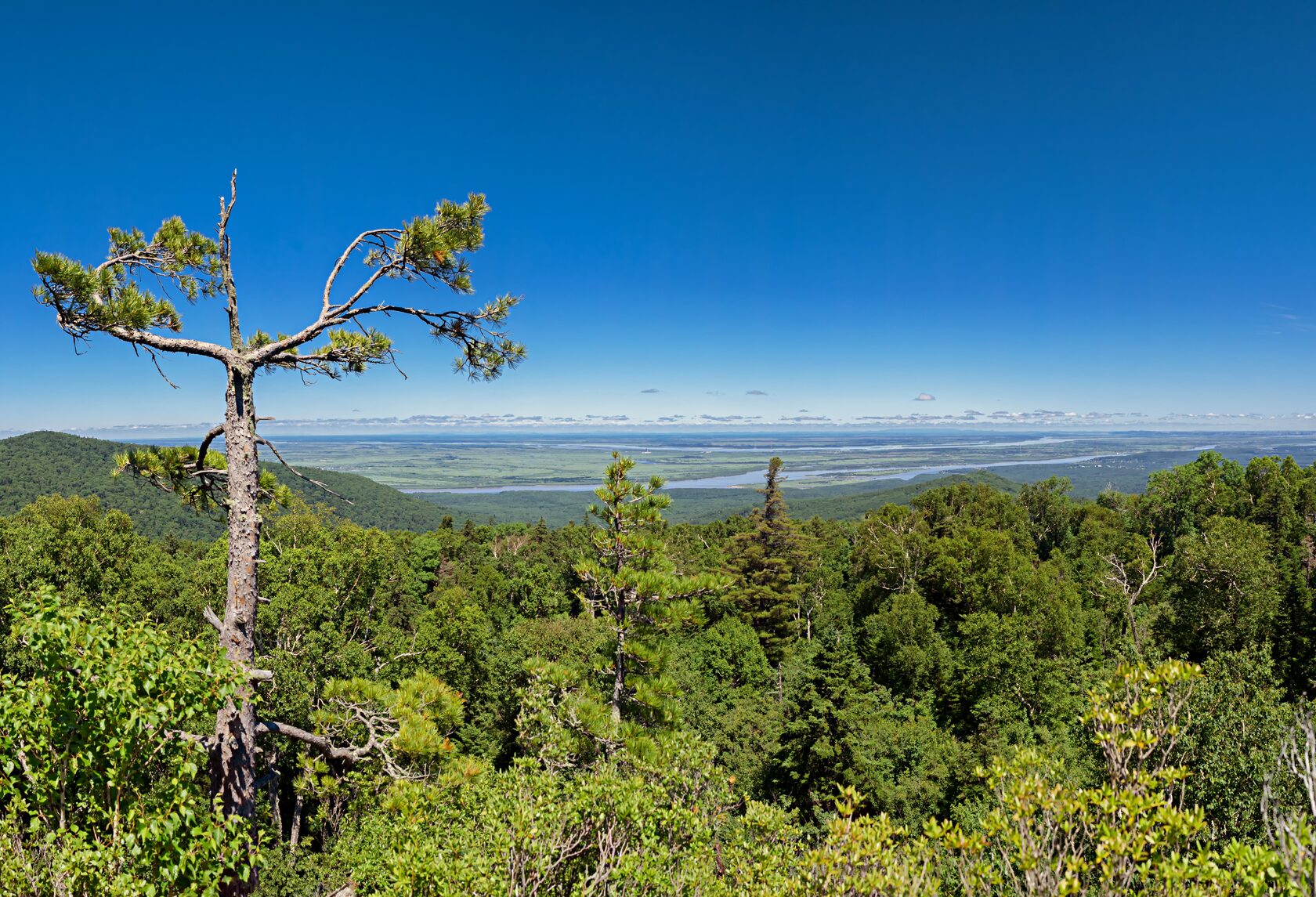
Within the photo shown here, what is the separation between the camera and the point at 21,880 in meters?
3.82

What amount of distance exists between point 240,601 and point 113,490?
13776 cm

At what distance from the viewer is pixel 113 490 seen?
4163 inches

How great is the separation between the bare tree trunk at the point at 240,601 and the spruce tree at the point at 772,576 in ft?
105

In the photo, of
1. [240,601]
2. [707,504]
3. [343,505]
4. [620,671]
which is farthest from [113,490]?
[240,601]

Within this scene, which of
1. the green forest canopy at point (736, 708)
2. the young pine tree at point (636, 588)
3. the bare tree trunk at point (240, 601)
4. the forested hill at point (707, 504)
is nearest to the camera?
the green forest canopy at point (736, 708)

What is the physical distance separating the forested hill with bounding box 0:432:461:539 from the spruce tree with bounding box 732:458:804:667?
197 ft

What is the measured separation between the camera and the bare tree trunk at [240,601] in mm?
5398

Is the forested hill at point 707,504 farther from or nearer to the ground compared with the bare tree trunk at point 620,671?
nearer to the ground

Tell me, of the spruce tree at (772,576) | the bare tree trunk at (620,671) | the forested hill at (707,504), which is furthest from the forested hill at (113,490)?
the bare tree trunk at (620,671)

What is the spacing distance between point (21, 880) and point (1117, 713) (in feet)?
27.5

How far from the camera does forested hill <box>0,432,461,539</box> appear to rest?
313 ft

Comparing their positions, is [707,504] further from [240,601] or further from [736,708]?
[240,601]

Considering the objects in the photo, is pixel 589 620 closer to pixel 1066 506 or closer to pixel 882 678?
pixel 882 678

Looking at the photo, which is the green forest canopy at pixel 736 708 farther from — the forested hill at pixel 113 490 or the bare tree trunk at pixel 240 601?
the forested hill at pixel 113 490
